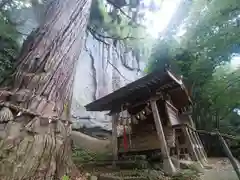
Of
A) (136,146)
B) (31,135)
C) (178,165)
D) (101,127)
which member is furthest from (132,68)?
(31,135)

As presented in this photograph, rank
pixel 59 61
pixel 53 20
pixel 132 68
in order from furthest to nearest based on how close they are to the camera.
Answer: pixel 132 68, pixel 53 20, pixel 59 61

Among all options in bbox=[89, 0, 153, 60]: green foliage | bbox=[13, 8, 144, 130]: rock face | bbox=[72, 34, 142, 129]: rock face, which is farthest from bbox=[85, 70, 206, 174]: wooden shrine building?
bbox=[72, 34, 142, 129]: rock face

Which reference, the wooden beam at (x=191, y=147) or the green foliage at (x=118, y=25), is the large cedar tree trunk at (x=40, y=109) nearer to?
the wooden beam at (x=191, y=147)

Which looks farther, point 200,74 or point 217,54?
point 200,74

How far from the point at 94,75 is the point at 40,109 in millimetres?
11362

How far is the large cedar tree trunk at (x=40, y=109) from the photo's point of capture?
1270 millimetres

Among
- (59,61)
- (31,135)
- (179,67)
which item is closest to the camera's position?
(31,135)

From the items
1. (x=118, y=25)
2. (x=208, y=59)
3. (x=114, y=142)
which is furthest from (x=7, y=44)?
(x=208, y=59)

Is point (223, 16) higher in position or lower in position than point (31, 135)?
higher

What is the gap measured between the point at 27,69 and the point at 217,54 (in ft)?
24.5

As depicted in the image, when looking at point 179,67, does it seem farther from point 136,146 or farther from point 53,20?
point 53,20

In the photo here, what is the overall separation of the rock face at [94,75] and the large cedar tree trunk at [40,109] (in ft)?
25.1

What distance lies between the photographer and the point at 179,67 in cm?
877

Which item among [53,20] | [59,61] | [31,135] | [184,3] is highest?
[184,3]
